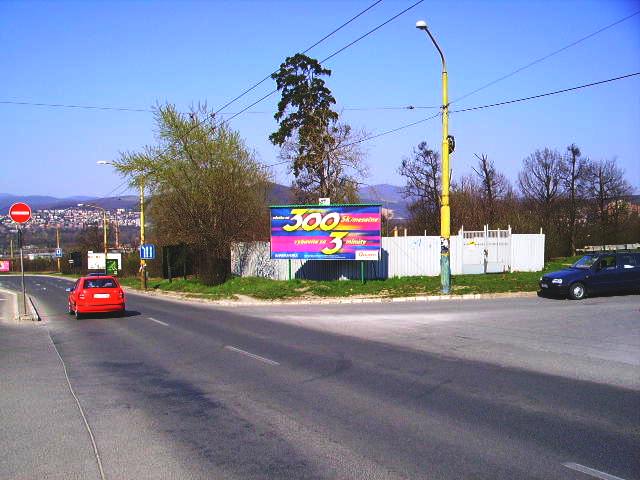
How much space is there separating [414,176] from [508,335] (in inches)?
1803

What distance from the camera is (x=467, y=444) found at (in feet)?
19.6

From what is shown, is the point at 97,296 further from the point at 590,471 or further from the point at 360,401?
the point at 590,471

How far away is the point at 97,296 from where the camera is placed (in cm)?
2031

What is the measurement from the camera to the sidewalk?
18.0 ft

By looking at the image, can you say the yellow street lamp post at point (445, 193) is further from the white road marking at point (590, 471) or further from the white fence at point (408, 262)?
the white road marking at point (590, 471)

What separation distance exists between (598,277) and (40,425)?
19273 mm

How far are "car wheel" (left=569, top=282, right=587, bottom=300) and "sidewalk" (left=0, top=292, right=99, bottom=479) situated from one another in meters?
16.7

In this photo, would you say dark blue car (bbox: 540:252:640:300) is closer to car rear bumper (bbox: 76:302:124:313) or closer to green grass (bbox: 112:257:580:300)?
green grass (bbox: 112:257:580:300)

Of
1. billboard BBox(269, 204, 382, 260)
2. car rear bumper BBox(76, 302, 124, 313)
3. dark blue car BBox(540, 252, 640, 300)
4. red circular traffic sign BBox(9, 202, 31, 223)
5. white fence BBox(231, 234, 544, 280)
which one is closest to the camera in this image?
red circular traffic sign BBox(9, 202, 31, 223)

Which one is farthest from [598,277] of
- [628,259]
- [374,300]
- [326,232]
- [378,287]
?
[326,232]

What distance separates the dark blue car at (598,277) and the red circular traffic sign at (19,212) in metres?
18.4

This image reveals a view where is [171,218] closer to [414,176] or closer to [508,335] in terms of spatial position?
[508,335]

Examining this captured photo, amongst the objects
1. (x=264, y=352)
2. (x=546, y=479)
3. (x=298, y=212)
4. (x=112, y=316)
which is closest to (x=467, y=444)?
(x=546, y=479)

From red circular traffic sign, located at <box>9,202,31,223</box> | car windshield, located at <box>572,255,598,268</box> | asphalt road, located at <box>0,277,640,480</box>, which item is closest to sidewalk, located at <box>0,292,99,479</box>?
asphalt road, located at <box>0,277,640,480</box>
